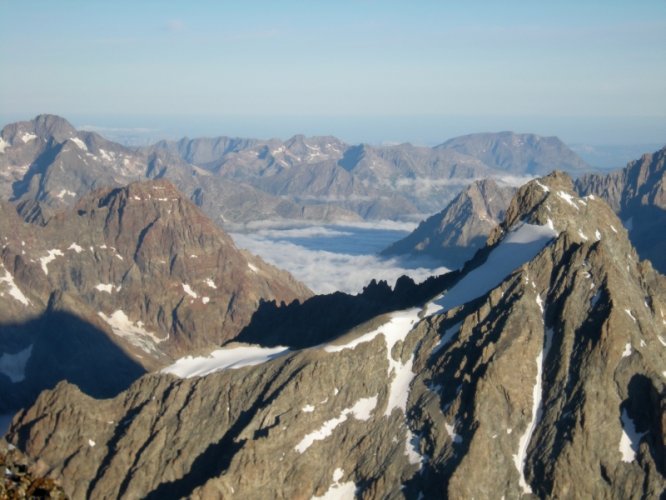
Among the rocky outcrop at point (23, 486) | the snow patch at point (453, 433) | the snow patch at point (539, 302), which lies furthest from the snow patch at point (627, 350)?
the rocky outcrop at point (23, 486)

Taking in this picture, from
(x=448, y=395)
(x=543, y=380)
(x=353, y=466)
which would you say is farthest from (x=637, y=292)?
(x=353, y=466)

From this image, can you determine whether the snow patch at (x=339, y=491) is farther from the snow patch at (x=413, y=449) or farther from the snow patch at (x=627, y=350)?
the snow patch at (x=627, y=350)

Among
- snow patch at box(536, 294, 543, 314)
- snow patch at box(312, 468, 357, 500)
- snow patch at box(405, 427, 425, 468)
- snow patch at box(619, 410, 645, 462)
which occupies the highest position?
snow patch at box(536, 294, 543, 314)

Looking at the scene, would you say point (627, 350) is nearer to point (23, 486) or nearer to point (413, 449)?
point (413, 449)

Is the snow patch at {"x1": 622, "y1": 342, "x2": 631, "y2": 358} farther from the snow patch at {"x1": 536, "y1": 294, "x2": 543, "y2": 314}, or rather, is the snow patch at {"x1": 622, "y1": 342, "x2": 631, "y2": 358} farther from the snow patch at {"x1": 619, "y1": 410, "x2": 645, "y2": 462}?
the snow patch at {"x1": 536, "y1": 294, "x2": 543, "y2": 314}

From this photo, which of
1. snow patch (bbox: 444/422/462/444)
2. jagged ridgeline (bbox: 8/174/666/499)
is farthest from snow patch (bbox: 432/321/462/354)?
snow patch (bbox: 444/422/462/444)

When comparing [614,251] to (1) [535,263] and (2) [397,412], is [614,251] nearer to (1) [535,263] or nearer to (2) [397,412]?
(1) [535,263]
